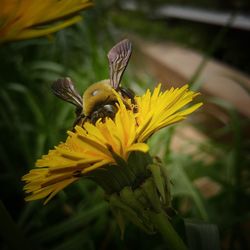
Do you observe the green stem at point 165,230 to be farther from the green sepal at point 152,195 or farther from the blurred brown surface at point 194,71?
the blurred brown surface at point 194,71

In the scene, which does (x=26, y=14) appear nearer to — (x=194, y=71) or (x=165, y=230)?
(x=165, y=230)

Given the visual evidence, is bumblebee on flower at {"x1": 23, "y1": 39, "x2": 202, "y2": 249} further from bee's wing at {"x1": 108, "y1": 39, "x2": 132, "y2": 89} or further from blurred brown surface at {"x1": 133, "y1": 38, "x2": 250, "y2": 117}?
blurred brown surface at {"x1": 133, "y1": 38, "x2": 250, "y2": 117}

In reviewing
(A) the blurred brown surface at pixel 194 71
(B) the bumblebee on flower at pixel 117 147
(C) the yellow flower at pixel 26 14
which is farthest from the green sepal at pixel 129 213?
(A) the blurred brown surface at pixel 194 71

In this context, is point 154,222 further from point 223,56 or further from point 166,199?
point 223,56

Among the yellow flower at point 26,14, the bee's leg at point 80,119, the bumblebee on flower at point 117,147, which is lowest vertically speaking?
the bumblebee on flower at point 117,147

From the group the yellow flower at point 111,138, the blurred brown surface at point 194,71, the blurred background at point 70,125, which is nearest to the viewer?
the yellow flower at point 111,138

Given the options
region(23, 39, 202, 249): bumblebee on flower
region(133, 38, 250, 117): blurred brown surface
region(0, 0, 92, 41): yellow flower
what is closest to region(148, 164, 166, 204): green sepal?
region(23, 39, 202, 249): bumblebee on flower

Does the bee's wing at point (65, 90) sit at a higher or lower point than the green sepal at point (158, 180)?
higher
